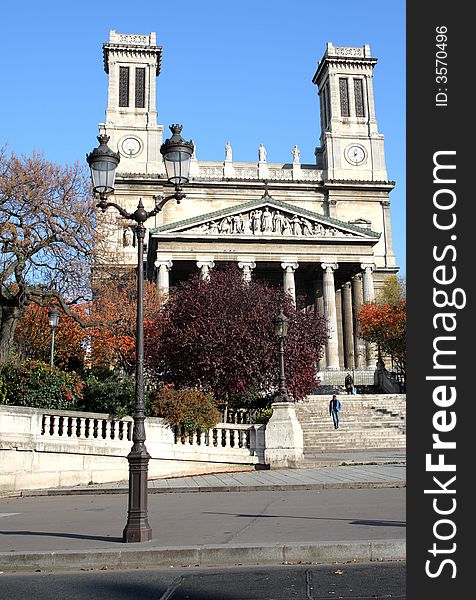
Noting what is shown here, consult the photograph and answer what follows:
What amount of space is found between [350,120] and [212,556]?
6701cm

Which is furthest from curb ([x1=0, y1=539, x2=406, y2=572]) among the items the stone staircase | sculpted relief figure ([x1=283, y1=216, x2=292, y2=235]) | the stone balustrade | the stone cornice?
the stone cornice

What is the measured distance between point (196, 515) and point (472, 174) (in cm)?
903

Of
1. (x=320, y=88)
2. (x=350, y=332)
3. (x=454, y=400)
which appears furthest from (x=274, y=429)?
(x=320, y=88)

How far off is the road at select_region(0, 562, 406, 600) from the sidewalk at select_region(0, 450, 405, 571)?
273 mm

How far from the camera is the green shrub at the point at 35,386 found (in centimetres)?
1945

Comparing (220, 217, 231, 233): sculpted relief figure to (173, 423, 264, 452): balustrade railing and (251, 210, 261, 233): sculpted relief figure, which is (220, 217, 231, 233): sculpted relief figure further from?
(173, 423, 264, 452): balustrade railing

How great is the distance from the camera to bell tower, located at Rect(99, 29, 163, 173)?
65562mm

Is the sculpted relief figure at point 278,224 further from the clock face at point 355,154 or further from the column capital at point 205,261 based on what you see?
the clock face at point 355,154

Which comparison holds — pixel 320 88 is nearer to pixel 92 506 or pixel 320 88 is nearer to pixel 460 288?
pixel 92 506

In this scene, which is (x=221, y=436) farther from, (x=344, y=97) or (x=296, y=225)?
(x=344, y=97)

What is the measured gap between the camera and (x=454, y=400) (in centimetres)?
381

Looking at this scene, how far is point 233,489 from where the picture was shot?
1598cm

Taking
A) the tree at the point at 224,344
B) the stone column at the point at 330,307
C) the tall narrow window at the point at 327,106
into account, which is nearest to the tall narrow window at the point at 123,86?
the tall narrow window at the point at 327,106

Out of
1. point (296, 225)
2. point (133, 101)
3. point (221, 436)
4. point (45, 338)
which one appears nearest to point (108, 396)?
point (221, 436)
